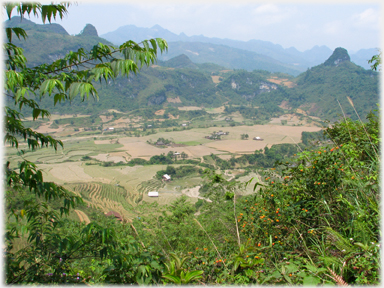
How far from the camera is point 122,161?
30.3 meters

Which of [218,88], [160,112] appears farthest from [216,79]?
[160,112]

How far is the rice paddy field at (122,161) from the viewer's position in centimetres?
1877

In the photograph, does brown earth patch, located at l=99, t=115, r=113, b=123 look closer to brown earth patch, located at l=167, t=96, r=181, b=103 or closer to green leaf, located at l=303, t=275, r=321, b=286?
brown earth patch, located at l=167, t=96, r=181, b=103

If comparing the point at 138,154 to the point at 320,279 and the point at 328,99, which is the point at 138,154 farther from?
the point at 328,99

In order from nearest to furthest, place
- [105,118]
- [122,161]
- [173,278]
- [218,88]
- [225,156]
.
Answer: [173,278]
[225,156]
[122,161]
[105,118]
[218,88]

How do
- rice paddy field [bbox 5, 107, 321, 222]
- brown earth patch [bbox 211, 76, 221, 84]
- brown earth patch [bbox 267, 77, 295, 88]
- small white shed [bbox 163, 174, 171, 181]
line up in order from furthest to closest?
brown earth patch [bbox 211, 76, 221, 84]
brown earth patch [bbox 267, 77, 295, 88]
small white shed [bbox 163, 174, 171, 181]
rice paddy field [bbox 5, 107, 321, 222]

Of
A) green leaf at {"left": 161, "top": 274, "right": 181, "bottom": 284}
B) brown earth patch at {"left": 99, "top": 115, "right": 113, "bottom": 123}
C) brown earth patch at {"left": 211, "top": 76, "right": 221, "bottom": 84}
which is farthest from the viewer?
brown earth patch at {"left": 211, "top": 76, "right": 221, "bottom": 84}

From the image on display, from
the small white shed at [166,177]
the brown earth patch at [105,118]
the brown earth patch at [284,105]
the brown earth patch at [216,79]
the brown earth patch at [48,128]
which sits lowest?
the small white shed at [166,177]

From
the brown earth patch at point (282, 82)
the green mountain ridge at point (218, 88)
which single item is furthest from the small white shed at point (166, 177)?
the brown earth patch at point (282, 82)

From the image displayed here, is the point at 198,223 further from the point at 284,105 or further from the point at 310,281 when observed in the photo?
the point at 284,105

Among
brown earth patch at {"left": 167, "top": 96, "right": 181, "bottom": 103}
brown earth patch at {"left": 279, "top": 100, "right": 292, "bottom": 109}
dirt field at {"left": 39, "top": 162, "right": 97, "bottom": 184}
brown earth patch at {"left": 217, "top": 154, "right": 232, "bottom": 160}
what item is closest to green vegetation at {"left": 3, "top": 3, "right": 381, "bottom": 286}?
dirt field at {"left": 39, "top": 162, "right": 97, "bottom": 184}

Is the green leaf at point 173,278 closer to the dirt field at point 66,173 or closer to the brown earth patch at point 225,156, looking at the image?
the dirt field at point 66,173

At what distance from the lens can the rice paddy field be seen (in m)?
18.8

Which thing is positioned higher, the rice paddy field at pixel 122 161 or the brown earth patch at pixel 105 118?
the brown earth patch at pixel 105 118
